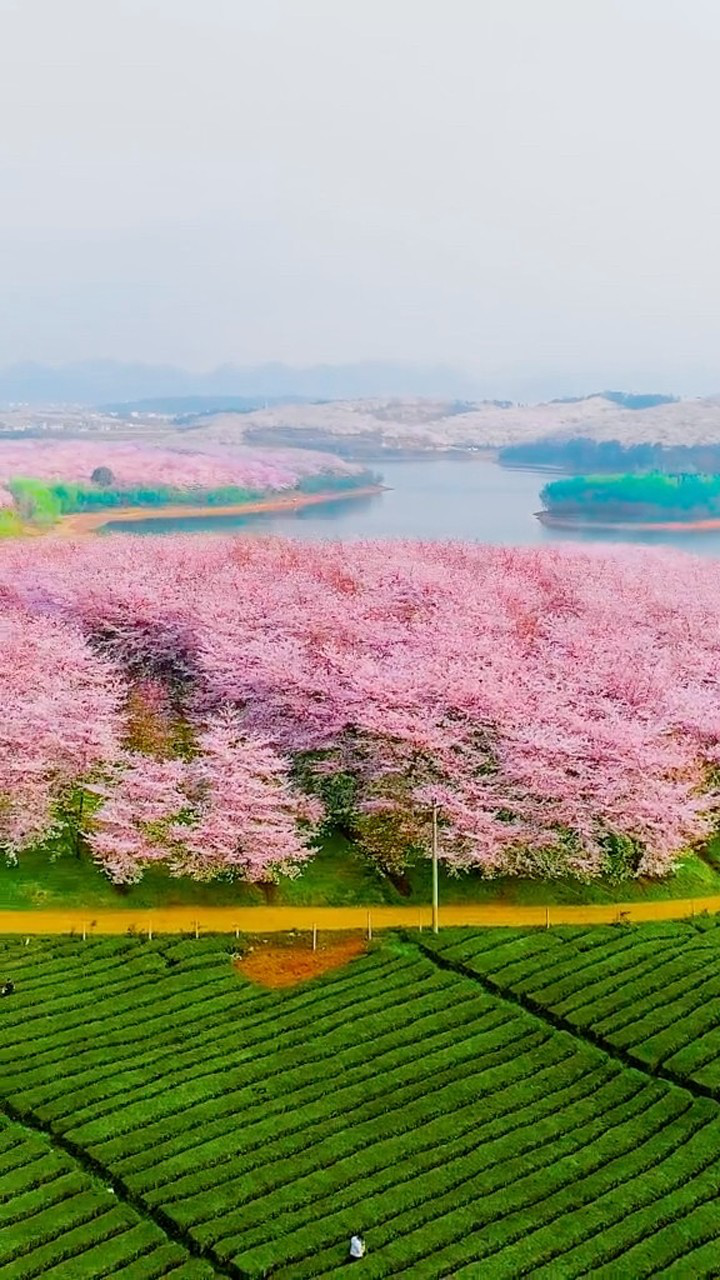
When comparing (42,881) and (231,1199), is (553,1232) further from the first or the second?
(42,881)

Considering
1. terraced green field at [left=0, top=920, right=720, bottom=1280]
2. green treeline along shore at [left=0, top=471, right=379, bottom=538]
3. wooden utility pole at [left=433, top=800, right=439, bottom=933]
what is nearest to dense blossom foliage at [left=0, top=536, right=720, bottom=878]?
wooden utility pole at [left=433, top=800, right=439, bottom=933]

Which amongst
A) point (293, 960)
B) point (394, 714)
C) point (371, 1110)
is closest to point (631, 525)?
point (394, 714)

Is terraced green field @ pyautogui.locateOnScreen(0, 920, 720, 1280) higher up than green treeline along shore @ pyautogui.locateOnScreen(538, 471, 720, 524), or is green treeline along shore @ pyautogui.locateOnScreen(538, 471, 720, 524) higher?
green treeline along shore @ pyautogui.locateOnScreen(538, 471, 720, 524)

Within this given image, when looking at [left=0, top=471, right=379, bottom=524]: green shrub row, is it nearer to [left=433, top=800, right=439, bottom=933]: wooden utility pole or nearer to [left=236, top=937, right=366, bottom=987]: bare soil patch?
[left=433, top=800, right=439, bottom=933]: wooden utility pole

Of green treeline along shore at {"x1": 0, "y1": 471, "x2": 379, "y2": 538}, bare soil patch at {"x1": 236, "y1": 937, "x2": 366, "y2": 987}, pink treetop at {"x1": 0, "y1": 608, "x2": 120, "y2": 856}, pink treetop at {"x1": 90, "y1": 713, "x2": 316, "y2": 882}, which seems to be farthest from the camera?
green treeline along shore at {"x1": 0, "y1": 471, "x2": 379, "y2": 538}

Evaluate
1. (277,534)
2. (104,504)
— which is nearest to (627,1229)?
(277,534)

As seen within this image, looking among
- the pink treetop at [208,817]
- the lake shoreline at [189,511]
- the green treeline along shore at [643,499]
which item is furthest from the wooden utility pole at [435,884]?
the lake shoreline at [189,511]

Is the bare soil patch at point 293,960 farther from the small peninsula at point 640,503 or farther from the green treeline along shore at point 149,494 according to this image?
the green treeline along shore at point 149,494
